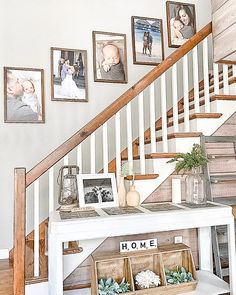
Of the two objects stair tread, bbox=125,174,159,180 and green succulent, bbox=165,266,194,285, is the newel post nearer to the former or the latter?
stair tread, bbox=125,174,159,180

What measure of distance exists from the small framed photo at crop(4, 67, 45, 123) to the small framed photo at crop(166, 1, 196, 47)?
1831 millimetres

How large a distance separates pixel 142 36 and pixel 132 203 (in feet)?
8.03

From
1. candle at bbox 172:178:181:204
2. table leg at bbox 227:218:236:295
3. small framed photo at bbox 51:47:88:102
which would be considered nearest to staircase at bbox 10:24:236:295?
candle at bbox 172:178:181:204

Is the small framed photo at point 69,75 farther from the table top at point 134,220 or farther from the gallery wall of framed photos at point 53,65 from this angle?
the table top at point 134,220

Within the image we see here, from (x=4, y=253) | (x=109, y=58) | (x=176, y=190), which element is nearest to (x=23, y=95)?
(x=109, y=58)

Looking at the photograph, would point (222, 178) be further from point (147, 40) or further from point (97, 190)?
point (147, 40)

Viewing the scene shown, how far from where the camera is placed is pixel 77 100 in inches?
139

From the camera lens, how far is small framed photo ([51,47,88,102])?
136 inches

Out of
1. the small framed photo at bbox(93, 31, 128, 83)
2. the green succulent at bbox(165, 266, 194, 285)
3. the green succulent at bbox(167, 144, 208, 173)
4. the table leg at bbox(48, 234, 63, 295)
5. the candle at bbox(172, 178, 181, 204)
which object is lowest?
the green succulent at bbox(165, 266, 194, 285)

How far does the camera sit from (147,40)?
12.6 ft

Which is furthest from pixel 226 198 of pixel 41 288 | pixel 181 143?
pixel 41 288

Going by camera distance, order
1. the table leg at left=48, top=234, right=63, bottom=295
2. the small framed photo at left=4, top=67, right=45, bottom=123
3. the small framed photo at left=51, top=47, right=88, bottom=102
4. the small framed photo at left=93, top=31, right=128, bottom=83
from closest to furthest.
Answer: the table leg at left=48, top=234, right=63, bottom=295, the small framed photo at left=4, top=67, right=45, bottom=123, the small framed photo at left=51, top=47, right=88, bottom=102, the small framed photo at left=93, top=31, right=128, bottom=83

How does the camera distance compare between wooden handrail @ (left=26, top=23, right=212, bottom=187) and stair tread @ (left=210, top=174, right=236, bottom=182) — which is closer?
wooden handrail @ (left=26, top=23, right=212, bottom=187)

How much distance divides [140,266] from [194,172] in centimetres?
84
